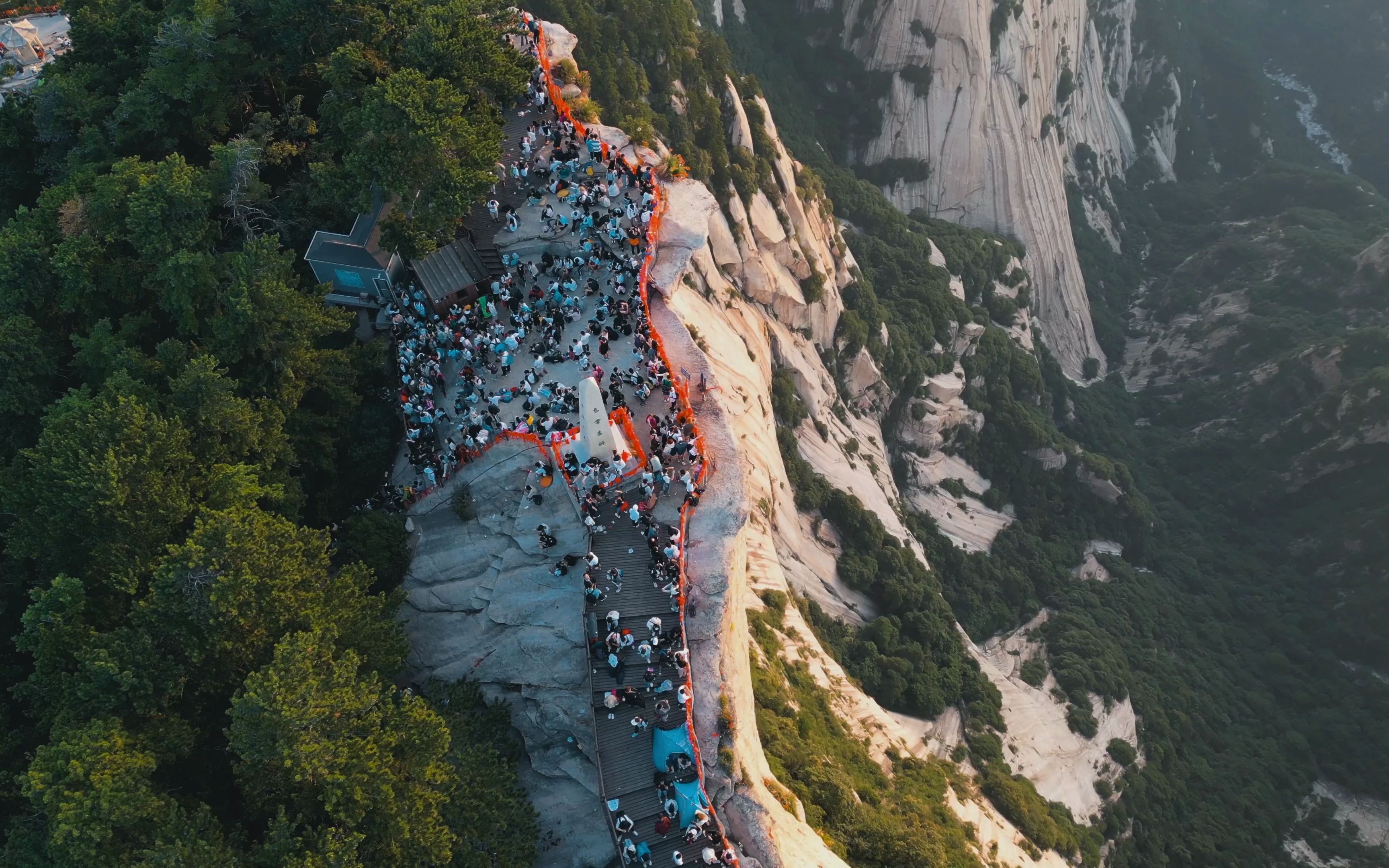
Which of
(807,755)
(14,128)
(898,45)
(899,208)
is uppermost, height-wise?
(898,45)

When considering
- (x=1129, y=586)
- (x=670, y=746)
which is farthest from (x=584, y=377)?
(x=1129, y=586)

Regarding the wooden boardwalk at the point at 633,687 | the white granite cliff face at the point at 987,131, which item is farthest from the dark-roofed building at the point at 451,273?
the white granite cliff face at the point at 987,131

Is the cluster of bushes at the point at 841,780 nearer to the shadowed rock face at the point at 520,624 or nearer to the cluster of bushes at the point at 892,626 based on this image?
the cluster of bushes at the point at 892,626

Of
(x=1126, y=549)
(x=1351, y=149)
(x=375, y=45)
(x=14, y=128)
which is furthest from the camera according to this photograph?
(x=1351, y=149)

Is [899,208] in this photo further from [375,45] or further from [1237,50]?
[1237,50]

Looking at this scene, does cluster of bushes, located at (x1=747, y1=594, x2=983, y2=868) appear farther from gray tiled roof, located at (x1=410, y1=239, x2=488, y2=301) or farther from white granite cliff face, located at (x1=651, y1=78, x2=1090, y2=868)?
gray tiled roof, located at (x1=410, y1=239, x2=488, y2=301)

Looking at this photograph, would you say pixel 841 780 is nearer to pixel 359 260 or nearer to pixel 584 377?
pixel 584 377

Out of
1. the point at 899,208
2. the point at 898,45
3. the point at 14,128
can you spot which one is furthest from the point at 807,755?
the point at 898,45
